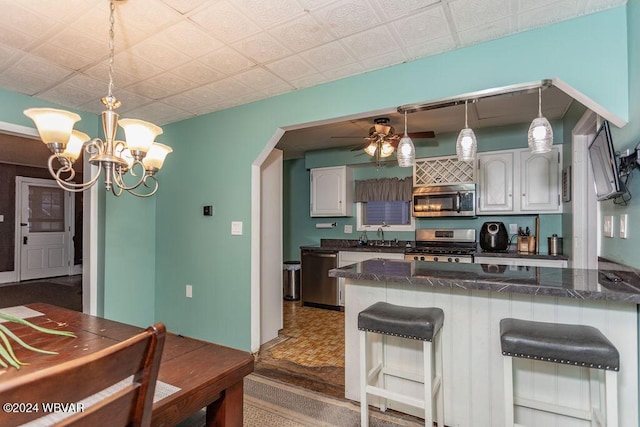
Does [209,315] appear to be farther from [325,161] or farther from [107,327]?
[325,161]

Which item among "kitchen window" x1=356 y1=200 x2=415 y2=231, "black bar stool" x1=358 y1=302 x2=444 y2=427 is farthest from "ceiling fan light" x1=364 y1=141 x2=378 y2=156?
"black bar stool" x1=358 y1=302 x2=444 y2=427

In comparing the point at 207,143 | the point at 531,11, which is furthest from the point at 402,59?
the point at 207,143

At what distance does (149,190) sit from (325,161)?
2.60 metres

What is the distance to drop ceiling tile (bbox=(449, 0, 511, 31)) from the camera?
1725 millimetres

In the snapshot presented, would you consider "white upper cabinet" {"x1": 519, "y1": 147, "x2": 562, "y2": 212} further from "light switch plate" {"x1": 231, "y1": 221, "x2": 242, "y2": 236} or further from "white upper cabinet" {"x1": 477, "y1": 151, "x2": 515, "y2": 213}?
"light switch plate" {"x1": 231, "y1": 221, "x2": 242, "y2": 236}

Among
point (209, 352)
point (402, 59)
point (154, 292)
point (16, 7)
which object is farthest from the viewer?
point (154, 292)

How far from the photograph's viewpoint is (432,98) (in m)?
2.24

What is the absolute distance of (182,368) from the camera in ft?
3.93

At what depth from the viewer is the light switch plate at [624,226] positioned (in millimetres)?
1733

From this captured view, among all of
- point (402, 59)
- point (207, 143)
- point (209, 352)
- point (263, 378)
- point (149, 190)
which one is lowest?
point (263, 378)

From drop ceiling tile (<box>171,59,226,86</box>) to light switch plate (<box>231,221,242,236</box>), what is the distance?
1.28 m

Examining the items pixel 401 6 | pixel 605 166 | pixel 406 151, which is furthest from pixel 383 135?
pixel 605 166

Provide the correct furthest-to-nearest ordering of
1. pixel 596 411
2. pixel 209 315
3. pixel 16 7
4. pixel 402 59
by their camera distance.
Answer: pixel 209 315
pixel 402 59
pixel 16 7
pixel 596 411

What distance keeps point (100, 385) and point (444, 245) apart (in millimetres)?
4355
